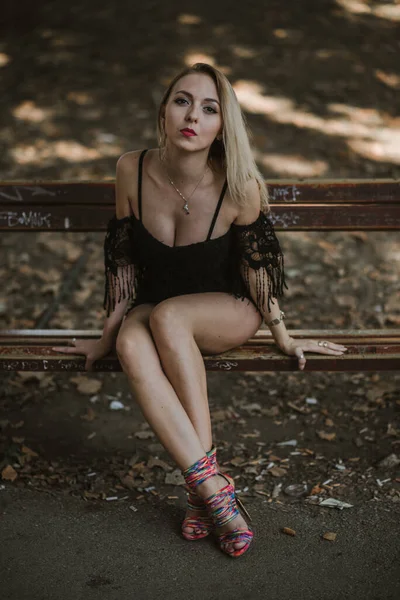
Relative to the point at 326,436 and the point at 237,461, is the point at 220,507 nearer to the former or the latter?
the point at 237,461

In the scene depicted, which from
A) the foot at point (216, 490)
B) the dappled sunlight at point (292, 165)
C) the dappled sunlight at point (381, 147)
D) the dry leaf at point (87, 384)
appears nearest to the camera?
the foot at point (216, 490)

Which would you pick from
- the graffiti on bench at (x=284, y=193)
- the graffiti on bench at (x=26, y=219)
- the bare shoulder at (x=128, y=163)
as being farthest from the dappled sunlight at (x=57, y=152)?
the bare shoulder at (x=128, y=163)

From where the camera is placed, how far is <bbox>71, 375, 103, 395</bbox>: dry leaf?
5.07 meters

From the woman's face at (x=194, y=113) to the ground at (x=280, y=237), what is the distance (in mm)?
1786

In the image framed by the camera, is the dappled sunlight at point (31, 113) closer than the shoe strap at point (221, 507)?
No

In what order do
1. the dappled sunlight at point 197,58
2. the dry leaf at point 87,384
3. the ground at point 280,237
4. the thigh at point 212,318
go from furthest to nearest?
the dappled sunlight at point 197,58 → the dry leaf at point 87,384 → the ground at point 280,237 → the thigh at point 212,318

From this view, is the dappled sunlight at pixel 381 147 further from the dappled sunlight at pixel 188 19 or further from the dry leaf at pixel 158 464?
the dry leaf at pixel 158 464

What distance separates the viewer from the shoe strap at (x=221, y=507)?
10.8 ft

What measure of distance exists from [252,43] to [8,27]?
10.7 feet

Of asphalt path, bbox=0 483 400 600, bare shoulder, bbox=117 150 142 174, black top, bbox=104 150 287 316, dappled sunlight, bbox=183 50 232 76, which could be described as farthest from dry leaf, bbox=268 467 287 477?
dappled sunlight, bbox=183 50 232 76

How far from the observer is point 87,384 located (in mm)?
5156

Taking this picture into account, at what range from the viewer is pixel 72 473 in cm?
408

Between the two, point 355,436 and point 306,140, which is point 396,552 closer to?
point 355,436

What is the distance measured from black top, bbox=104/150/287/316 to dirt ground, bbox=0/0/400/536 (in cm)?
101
